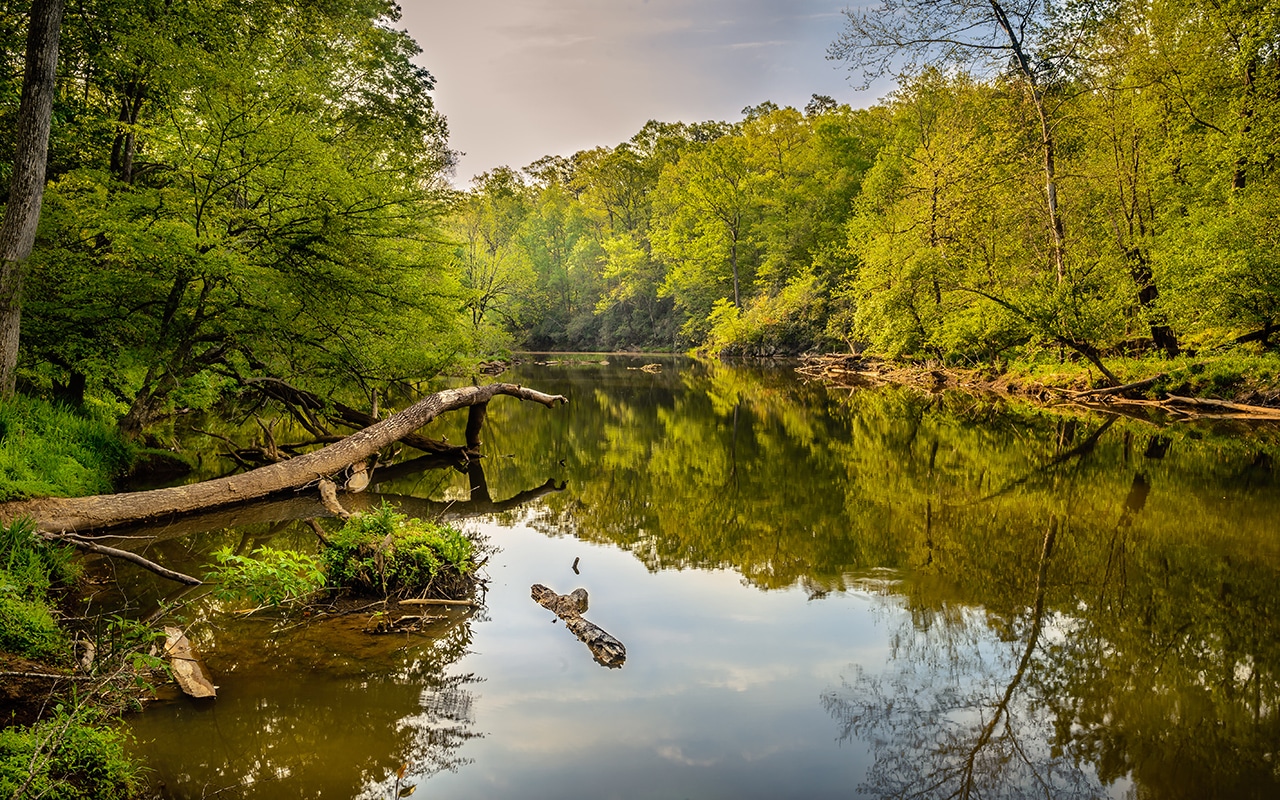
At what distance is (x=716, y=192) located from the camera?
46.6m

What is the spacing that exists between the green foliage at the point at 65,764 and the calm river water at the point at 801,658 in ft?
0.97

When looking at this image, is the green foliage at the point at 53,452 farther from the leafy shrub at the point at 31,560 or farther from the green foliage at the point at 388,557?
the green foliage at the point at 388,557

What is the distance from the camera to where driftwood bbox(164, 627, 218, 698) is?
13.4 feet

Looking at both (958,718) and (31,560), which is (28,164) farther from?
(958,718)

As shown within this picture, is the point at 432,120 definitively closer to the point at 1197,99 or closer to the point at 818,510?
the point at 818,510

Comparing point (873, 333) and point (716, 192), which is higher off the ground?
point (716, 192)

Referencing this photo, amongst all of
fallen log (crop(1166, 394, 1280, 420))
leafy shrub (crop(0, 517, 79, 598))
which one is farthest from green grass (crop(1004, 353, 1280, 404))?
leafy shrub (crop(0, 517, 79, 598))

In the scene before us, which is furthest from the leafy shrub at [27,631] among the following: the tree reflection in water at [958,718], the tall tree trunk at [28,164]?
the tall tree trunk at [28,164]

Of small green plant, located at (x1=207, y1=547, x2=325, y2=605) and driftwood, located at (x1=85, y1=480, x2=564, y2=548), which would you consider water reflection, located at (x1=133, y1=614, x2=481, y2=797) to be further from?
driftwood, located at (x1=85, y1=480, x2=564, y2=548)

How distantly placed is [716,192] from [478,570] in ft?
143

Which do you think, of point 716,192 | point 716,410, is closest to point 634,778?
point 716,410

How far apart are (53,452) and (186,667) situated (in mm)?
5817

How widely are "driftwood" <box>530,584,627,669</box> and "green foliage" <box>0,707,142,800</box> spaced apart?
277 centimetres

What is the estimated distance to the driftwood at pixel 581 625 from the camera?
489 cm
